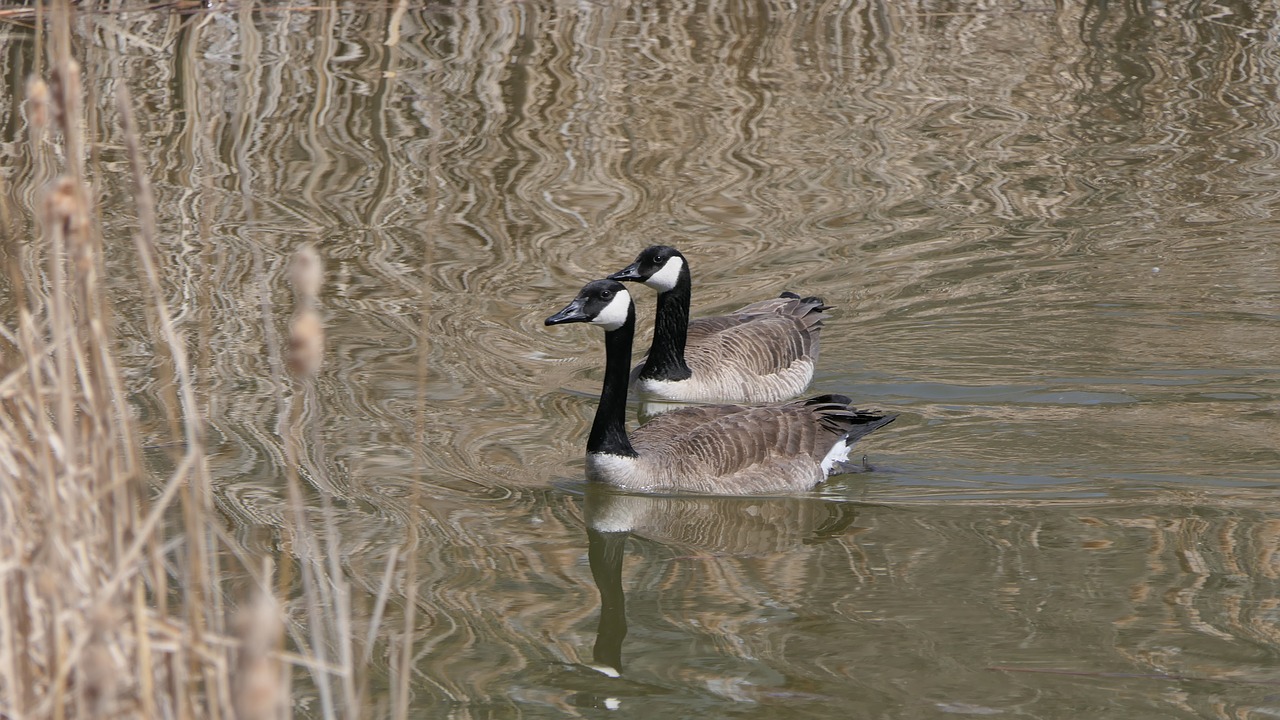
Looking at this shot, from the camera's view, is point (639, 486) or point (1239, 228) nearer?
point (639, 486)

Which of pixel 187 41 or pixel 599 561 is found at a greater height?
pixel 187 41

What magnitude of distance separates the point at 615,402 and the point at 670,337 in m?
1.69

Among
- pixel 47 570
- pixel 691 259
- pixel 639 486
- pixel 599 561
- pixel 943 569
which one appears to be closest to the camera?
pixel 47 570

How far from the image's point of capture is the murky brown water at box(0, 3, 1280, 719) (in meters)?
5.73

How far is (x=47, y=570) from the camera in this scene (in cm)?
284

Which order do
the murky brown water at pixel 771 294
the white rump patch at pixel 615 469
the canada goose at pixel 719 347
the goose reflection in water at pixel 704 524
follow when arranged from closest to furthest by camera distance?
the murky brown water at pixel 771 294 → the goose reflection in water at pixel 704 524 → the white rump patch at pixel 615 469 → the canada goose at pixel 719 347

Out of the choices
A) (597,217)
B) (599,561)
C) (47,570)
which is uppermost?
(47,570)

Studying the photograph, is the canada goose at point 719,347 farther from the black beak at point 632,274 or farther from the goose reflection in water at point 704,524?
the goose reflection in water at point 704,524

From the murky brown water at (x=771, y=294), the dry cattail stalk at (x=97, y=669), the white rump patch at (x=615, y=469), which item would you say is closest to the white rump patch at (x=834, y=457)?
the murky brown water at (x=771, y=294)

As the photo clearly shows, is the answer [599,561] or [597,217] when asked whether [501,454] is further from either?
[597,217]

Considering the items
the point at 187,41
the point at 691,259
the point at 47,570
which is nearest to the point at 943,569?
the point at 47,570

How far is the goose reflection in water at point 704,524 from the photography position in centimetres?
691

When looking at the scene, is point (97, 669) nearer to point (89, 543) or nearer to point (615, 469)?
point (89, 543)

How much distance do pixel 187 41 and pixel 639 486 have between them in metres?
9.86
